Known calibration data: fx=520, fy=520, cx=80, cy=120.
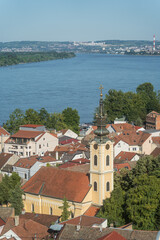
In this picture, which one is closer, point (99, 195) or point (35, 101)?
point (99, 195)

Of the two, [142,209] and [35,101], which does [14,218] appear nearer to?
[142,209]

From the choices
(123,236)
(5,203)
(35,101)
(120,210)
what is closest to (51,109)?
(35,101)

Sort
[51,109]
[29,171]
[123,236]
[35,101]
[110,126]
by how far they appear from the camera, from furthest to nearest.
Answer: [35,101]
[51,109]
[110,126]
[29,171]
[123,236]

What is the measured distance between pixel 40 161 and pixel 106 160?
1068 cm

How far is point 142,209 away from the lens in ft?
72.0

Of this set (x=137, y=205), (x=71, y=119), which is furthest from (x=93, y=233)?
(x=71, y=119)

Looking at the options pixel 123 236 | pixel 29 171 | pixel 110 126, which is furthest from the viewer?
pixel 110 126

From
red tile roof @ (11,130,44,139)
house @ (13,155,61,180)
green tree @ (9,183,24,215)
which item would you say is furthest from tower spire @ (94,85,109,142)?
red tile roof @ (11,130,44,139)

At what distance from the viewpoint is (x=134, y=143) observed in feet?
136

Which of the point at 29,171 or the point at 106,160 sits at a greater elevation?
the point at 106,160

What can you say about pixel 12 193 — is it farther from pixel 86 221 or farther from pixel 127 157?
pixel 127 157

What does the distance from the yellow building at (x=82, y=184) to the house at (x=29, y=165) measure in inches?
285

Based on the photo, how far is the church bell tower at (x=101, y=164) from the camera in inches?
917

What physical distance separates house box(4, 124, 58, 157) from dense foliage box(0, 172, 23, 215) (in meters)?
11.4
